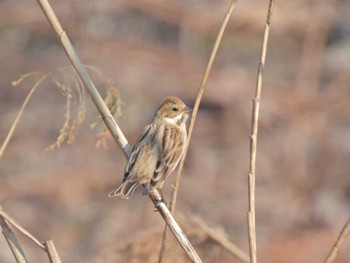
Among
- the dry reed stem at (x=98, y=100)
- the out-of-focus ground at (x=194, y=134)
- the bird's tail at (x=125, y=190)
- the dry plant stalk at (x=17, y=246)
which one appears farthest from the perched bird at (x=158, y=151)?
the out-of-focus ground at (x=194, y=134)

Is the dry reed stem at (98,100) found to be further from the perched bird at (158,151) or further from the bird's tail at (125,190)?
the bird's tail at (125,190)

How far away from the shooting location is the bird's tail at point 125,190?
3.98 m

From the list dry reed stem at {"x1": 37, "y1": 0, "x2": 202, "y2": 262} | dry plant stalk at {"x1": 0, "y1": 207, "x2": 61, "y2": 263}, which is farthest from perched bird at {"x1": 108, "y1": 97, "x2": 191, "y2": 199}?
dry plant stalk at {"x1": 0, "y1": 207, "x2": 61, "y2": 263}

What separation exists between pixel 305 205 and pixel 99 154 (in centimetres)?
212

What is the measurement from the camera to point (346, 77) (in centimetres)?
995

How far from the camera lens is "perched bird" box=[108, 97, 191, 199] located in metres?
4.01

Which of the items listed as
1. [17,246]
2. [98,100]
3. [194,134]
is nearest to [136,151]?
[98,100]

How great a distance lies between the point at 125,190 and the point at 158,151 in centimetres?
29

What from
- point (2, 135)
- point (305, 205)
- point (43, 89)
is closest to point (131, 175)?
point (305, 205)

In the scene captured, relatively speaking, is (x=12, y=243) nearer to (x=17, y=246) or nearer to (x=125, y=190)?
(x=17, y=246)

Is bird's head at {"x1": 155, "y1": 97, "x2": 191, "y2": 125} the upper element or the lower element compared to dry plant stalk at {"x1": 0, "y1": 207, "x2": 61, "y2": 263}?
upper

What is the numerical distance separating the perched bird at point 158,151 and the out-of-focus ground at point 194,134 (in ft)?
12.1

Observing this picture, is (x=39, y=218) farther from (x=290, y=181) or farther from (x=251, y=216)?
(x=251, y=216)

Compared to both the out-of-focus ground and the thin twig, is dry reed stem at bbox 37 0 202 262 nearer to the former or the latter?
the thin twig
